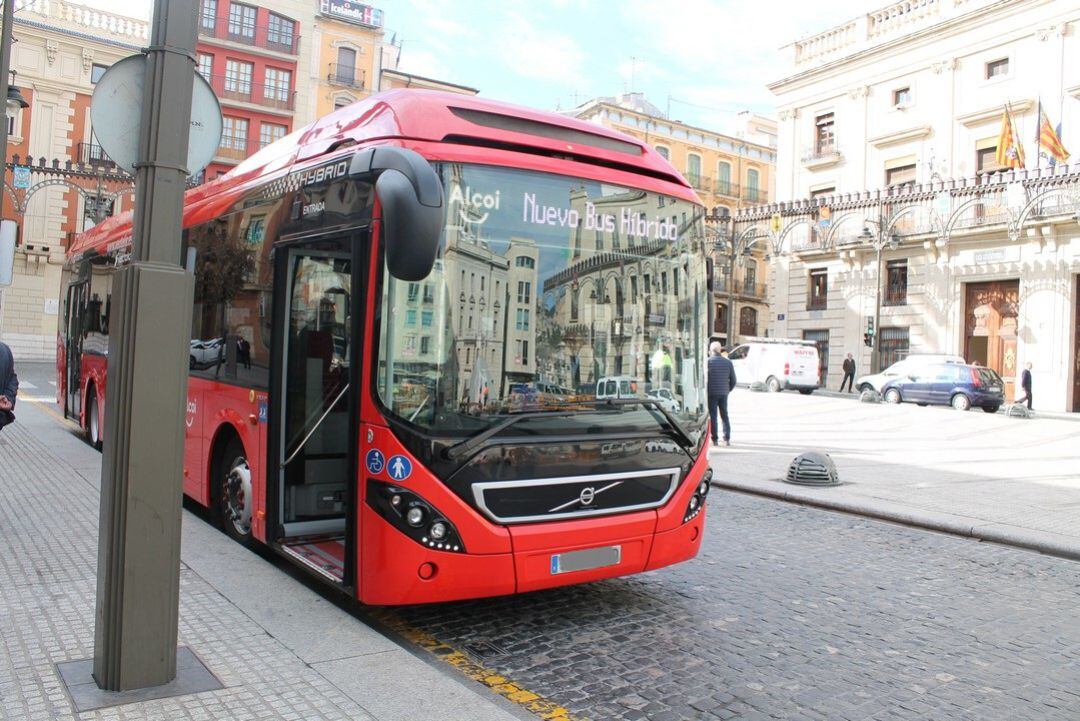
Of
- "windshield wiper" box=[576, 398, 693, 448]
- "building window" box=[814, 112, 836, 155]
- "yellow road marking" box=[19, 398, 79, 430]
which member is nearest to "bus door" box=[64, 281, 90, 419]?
"yellow road marking" box=[19, 398, 79, 430]

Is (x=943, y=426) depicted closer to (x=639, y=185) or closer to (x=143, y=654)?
(x=639, y=185)

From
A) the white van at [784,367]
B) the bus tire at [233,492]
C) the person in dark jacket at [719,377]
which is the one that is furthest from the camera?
the white van at [784,367]

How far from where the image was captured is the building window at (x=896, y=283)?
37688mm

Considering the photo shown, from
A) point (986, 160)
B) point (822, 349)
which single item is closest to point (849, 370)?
point (822, 349)

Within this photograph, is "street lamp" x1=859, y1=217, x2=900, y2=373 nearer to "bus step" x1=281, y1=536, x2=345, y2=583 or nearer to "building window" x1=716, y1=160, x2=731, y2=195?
"building window" x1=716, y1=160, x2=731, y2=195

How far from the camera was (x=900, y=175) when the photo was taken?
3819cm

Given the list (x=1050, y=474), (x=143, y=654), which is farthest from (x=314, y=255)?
(x=1050, y=474)

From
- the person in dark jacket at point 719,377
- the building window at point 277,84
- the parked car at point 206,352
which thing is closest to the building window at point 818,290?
the person in dark jacket at point 719,377

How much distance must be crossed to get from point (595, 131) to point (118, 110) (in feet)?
9.14

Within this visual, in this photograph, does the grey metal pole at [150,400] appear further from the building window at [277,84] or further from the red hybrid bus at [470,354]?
the building window at [277,84]

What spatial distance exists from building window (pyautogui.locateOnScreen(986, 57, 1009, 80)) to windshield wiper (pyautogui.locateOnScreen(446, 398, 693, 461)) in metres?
35.4

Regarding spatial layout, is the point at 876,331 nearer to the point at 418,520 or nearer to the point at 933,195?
the point at 933,195

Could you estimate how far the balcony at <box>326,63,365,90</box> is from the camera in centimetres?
5066

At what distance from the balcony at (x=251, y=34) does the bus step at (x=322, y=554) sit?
48387 millimetres
